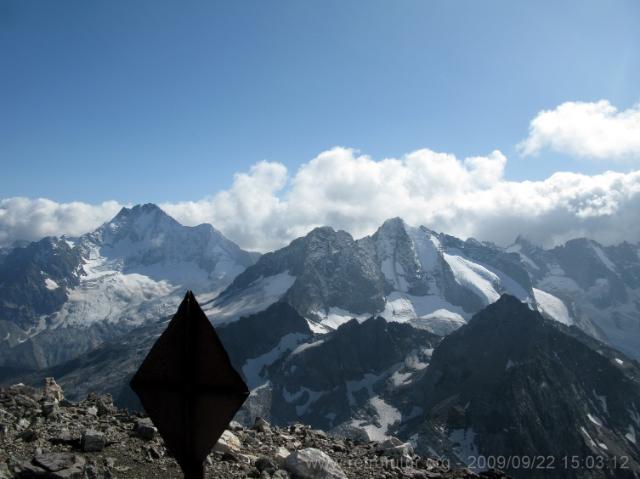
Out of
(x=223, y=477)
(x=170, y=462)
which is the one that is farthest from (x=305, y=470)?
(x=170, y=462)

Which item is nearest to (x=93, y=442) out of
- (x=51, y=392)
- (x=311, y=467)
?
(x=311, y=467)

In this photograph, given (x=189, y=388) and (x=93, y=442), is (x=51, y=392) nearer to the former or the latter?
(x=93, y=442)

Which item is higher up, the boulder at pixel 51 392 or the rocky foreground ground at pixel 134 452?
the boulder at pixel 51 392

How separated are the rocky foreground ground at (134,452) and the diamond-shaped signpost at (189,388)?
8445 millimetres

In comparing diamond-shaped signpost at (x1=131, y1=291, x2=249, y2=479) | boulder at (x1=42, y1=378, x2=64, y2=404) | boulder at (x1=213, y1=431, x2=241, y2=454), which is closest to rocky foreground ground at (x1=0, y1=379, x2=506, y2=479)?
boulder at (x1=213, y1=431, x2=241, y2=454)

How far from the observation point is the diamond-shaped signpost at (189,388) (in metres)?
6.69

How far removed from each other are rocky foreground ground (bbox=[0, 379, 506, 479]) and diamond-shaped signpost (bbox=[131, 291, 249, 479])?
27.7ft

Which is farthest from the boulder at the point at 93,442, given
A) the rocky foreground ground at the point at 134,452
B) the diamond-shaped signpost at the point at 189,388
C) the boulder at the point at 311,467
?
the diamond-shaped signpost at the point at 189,388

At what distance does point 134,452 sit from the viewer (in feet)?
53.9

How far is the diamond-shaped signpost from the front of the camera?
6688 mm

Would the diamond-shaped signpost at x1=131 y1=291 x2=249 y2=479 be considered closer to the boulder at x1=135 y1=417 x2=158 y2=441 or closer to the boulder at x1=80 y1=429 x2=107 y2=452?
the boulder at x1=80 y1=429 x2=107 y2=452

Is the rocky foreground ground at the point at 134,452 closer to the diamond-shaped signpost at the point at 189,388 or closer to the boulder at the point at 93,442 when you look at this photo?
the boulder at the point at 93,442

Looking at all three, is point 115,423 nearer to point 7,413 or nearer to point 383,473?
Result: point 7,413

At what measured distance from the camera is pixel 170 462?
53.0ft
